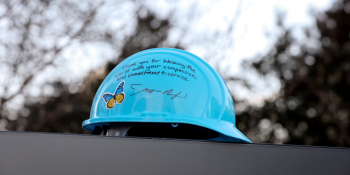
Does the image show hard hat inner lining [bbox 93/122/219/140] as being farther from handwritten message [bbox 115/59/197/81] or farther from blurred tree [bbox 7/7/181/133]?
blurred tree [bbox 7/7/181/133]

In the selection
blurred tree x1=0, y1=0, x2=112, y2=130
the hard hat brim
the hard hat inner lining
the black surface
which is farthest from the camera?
blurred tree x1=0, y1=0, x2=112, y2=130

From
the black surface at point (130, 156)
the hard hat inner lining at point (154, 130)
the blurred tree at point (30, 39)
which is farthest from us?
the blurred tree at point (30, 39)

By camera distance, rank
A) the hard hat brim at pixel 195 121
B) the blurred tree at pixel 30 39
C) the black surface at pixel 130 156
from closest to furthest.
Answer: the black surface at pixel 130 156
the hard hat brim at pixel 195 121
the blurred tree at pixel 30 39

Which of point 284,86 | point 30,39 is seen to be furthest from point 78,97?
point 284,86

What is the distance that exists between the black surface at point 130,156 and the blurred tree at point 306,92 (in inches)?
253

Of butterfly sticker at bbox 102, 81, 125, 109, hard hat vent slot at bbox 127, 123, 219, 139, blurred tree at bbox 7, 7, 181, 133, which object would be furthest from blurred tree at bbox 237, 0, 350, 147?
butterfly sticker at bbox 102, 81, 125, 109

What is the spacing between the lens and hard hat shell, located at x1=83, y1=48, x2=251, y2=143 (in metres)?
1.49

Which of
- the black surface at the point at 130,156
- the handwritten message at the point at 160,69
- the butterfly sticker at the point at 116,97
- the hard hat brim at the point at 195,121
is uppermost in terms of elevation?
the handwritten message at the point at 160,69

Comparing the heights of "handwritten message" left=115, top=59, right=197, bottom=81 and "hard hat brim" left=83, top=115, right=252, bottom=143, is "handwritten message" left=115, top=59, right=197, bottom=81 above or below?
above

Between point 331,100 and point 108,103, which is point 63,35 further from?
point 331,100

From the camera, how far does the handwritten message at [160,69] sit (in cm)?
163

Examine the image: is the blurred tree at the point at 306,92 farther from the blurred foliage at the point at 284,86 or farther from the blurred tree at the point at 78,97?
the blurred tree at the point at 78,97

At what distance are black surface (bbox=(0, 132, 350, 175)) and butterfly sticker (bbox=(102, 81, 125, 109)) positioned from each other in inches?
26.9

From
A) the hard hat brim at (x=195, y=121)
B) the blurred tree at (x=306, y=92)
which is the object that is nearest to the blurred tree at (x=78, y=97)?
the blurred tree at (x=306, y=92)
